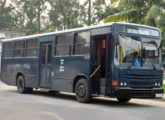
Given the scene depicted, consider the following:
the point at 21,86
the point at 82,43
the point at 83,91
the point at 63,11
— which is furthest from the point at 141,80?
the point at 63,11

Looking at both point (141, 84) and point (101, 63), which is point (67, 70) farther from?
point (141, 84)

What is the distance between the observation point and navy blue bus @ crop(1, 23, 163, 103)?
12.9 meters

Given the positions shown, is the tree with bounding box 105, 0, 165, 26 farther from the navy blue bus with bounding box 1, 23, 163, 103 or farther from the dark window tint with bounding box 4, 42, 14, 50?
the navy blue bus with bounding box 1, 23, 163, 103

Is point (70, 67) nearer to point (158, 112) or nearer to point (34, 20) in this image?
point (158, 112)

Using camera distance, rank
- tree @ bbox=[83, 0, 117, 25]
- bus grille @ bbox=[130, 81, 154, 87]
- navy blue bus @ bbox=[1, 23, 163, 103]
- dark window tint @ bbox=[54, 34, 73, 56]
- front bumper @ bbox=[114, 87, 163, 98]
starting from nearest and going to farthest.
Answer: front bumper @ bbox=[114, 87, 163, 98] → navy blue bus @ bbox=[1, 23, 163, 103] → bus grille @ bbox=[130, 81, 154, 87] → dark window tint @ bbox=[54, 34, 73, 56] → tree @ bbox=[83, 0, 117, 25]

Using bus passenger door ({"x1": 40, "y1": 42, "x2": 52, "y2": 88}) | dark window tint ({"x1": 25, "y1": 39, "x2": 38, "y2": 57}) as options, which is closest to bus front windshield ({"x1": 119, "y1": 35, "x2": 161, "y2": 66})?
bus passenger door ({"x1": 40, "y1": 42, "x2": 52, "y2": 88})

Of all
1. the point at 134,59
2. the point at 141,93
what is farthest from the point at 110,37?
the point at 141,93

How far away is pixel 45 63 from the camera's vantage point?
17.2m

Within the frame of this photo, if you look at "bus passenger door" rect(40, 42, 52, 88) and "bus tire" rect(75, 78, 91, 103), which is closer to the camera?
"bus tire" rect(75, 78, 91, 103)

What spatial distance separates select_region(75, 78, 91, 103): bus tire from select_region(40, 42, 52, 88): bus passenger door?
→ 2.76 metres

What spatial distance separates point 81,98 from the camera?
46.3 feet

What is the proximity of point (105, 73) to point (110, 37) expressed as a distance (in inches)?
51.9

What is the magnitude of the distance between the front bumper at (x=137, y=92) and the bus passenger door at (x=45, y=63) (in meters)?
4.98

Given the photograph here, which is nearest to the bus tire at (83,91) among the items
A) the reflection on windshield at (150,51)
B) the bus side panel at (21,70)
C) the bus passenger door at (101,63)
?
the bus passenger door at (101,63)
